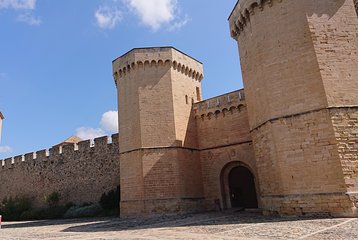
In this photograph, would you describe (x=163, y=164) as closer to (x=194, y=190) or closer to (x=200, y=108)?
(x=194, y=190)

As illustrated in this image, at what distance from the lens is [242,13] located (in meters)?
11.8

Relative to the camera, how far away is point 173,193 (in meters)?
13.3

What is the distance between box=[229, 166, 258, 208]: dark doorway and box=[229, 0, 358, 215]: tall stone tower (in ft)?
17.4

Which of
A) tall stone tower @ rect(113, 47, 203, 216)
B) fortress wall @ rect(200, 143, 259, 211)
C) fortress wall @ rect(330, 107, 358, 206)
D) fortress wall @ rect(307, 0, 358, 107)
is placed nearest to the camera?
fortress wall @ rect(330, 107, 358, 206)

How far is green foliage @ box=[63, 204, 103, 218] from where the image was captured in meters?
16.4

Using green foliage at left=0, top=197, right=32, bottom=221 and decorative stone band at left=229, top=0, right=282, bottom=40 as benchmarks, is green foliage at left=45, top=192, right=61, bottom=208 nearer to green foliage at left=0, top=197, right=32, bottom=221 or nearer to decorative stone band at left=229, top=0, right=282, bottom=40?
green foliage at left=0, top=197, right=32, bottom=221

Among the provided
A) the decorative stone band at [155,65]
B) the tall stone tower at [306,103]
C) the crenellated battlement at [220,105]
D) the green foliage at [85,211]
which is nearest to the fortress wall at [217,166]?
the crenellated battlement at [220,105]

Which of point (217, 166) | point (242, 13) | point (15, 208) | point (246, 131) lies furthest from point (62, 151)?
point (242, 13)

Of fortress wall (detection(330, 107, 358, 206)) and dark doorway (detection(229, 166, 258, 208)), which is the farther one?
dark doorway (detection(229, 166, 258, 208))

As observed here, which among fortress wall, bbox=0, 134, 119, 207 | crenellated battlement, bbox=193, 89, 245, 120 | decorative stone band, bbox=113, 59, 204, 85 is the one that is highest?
decorative stone band, bbox=113, 59, 204, 85

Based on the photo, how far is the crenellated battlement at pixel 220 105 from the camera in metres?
14.1

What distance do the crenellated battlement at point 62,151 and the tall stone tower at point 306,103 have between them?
1012 cm

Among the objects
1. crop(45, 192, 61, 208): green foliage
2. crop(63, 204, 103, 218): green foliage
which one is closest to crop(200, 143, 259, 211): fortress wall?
crop(63, 204, 103, 218): green foliage

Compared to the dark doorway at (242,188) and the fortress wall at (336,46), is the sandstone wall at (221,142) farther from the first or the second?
the fortress wall at (336,46)
